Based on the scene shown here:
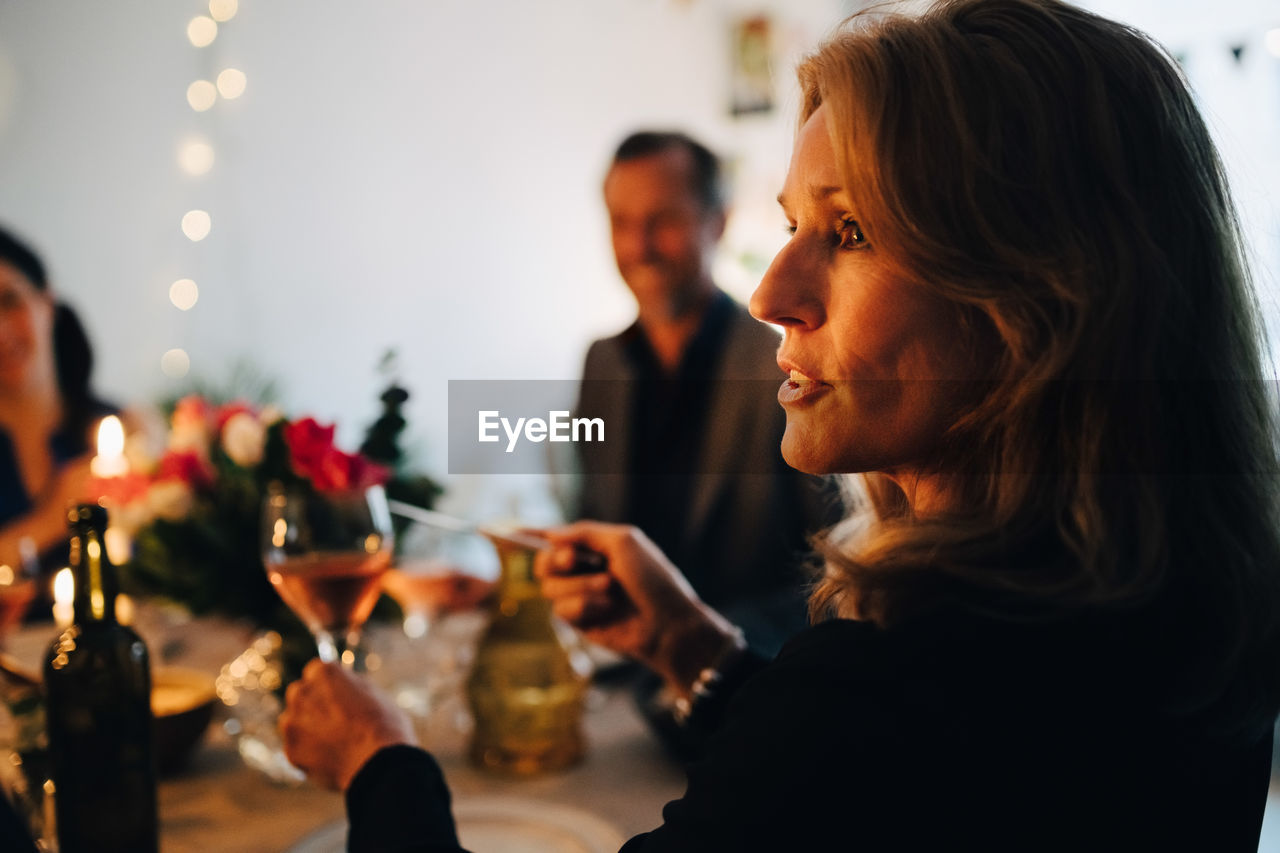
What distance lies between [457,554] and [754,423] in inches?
24.6

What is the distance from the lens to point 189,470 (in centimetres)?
100

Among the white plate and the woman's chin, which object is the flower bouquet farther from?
the woman's chin

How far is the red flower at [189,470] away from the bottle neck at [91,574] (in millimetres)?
333

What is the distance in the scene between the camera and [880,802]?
17.0 inches

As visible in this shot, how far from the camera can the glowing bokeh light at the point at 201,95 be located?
10.4ft

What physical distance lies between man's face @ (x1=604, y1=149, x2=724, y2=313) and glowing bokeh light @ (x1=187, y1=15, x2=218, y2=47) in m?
2.07

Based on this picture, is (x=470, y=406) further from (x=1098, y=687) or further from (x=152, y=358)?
(x=1098, y=687)

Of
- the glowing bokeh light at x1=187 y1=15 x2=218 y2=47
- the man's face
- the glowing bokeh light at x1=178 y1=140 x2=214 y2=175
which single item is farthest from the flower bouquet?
the glowing bokeh light at x1=187 y1=15 x2=218 y2=47

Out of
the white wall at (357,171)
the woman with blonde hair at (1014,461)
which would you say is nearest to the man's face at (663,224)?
the woman with blonde hair at (1014,461)

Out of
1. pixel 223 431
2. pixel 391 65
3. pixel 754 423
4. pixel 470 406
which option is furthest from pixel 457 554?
pixel 391 65

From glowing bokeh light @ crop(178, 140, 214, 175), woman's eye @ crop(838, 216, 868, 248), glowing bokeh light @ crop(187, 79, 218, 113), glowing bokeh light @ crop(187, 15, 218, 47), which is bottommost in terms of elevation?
woman's eye @ crop(838, 216, 868, 248)

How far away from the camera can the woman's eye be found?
0.56 meters

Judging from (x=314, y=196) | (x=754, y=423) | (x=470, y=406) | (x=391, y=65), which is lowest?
(x=470, y=406)

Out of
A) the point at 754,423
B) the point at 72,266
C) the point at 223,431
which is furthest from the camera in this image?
the point at 72,266
